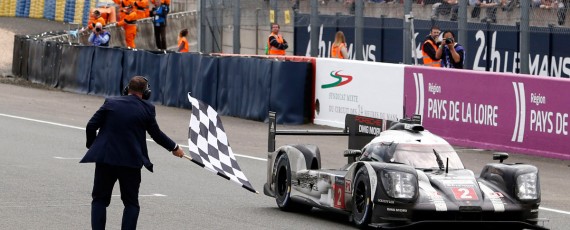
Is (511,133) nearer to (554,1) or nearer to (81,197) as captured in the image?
(554,1)

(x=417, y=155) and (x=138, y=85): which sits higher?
(x=138, y=85)

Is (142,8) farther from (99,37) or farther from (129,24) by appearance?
(99,37)

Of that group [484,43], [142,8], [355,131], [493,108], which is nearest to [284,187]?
[355,131]

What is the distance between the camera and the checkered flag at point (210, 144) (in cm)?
1115

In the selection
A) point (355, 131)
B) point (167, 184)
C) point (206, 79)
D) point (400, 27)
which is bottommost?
point (167, 184)

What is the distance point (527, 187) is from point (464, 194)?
24.5 inches

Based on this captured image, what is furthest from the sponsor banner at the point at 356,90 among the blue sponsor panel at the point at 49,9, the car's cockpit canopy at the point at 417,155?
the blue sponsor panel at the point at 49,9

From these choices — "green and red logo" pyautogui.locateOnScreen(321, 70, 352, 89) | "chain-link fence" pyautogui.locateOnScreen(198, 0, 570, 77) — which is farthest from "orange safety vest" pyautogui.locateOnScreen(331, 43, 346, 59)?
"green and red logo" pyautogui.locateOnScreen(321, 70, 352, 89)

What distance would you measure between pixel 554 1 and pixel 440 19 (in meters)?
3.05

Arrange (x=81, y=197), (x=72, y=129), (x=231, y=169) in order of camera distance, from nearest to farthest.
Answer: (x=231, y=169), (x=81, y=197), (x=72, y=129)

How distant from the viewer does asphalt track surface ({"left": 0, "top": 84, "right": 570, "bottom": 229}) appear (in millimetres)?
12242

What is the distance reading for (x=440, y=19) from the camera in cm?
2372

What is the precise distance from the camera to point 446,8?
23.3 m

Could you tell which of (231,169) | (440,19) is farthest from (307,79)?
(231,169)
